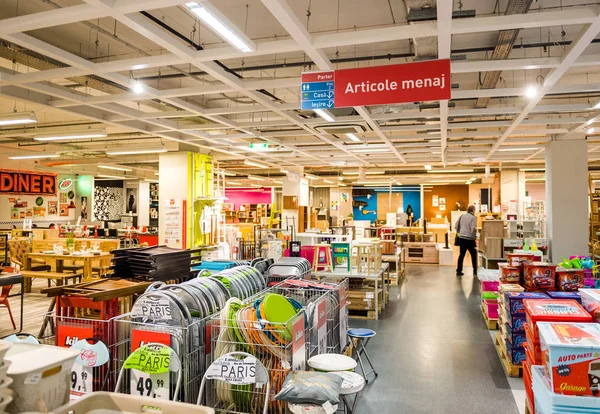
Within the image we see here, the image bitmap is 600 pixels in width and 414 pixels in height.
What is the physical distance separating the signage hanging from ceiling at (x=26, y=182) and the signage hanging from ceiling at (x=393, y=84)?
13.1 m

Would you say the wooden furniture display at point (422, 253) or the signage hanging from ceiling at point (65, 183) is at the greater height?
the signage hanging from ceiling at point (65, 183)

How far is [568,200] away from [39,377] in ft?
34.7

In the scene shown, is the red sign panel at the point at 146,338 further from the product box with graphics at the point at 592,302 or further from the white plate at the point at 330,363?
the product box with graphics at the point at 592,302

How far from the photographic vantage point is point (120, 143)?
45.7 feet

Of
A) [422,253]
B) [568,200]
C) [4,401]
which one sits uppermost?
[568,200]

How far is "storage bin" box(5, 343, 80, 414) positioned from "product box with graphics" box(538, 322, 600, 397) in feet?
7.20

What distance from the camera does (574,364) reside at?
202 centimetres

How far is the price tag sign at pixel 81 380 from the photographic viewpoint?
3.06 m

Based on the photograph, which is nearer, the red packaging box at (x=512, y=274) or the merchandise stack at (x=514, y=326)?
the merchandise stack at (x=514, y=326)

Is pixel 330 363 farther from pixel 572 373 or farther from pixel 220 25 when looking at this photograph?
pixel 220 25

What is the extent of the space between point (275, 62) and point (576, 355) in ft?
19.2

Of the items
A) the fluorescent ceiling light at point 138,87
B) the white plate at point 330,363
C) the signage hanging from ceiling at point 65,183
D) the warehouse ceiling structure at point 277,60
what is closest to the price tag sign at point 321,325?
the white plate at point 330,363

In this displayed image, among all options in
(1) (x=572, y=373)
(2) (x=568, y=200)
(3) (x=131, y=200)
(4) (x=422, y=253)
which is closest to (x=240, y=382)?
(1) (x=572, y=373)

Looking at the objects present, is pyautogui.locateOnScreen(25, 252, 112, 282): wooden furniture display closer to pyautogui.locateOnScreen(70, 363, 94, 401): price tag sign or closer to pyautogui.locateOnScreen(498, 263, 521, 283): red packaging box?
pyautogui.locateOnScreen(70, 363, 94, 401): price tag sign
